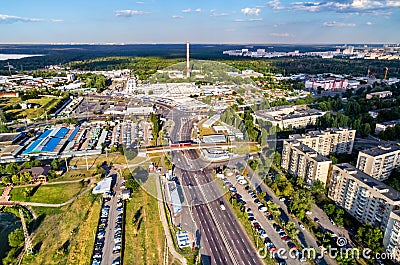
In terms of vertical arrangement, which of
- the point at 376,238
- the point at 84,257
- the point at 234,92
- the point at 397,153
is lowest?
the point at 84,257

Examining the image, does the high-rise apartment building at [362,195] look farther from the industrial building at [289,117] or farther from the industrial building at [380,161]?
the industrial building at [289,117]

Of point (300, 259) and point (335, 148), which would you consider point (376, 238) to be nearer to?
point (300, 259)

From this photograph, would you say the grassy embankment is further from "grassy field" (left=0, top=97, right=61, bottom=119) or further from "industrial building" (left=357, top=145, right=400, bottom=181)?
"grassy field" (left=0, top=97, right=61, bottom=119)

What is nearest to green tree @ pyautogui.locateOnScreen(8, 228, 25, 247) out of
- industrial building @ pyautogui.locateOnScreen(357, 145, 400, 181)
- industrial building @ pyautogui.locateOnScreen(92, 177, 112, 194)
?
industrial building @ pyautogui.locateOnScreen(92, 177, 112, 194)

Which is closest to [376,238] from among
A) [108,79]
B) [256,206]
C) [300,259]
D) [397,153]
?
[300,259]

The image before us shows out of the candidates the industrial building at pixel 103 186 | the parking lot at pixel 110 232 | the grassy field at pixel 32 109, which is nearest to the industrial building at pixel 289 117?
the industrial building at pixel 103 186

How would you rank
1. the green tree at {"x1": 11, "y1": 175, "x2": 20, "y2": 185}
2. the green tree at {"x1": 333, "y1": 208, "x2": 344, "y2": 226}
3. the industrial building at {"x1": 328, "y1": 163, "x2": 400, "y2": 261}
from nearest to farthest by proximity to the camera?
1. the industrial building at {"x1": 328, "y1": 163, "x2": 400, "y2": 261}
2. the green tree at {"x1": 333, "y1": 208, "x2": 344, "y2": 226}
3. the green tree at {"x1": 11, "y1": 175, "x2": 20, "y2": 185}
